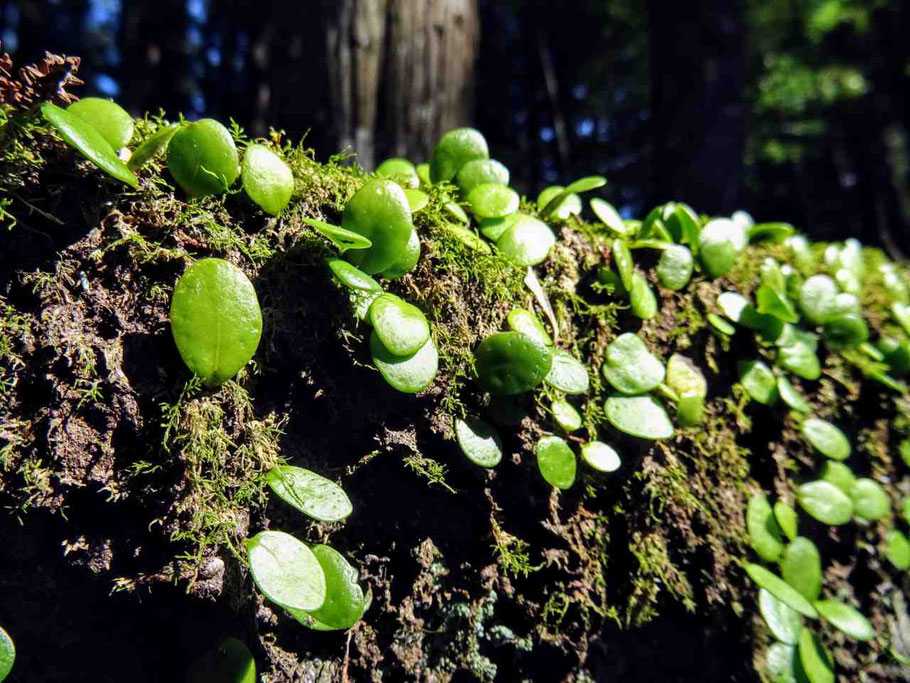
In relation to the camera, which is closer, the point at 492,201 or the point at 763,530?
the point at 492,201

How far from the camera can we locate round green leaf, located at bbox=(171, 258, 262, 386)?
0.84 m

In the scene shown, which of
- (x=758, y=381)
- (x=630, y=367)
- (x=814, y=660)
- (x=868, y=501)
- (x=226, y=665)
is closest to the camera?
(x=226, y=665)

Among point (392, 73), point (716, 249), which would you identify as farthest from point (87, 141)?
point (392, 73)

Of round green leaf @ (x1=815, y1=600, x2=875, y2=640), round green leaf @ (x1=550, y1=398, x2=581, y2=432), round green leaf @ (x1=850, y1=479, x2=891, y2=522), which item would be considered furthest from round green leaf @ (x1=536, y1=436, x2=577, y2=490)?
round green leaf @ (x1=850, y1=479, x2=891, y2=522)

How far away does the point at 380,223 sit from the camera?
0.98 m

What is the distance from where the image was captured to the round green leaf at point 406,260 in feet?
3.33

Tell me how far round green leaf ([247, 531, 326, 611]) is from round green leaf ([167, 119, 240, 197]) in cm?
58

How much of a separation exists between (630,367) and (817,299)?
Result: 732 millimetres

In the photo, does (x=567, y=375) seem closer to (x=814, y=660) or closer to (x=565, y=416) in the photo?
(x=565, y=416)

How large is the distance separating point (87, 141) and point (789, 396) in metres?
1.58

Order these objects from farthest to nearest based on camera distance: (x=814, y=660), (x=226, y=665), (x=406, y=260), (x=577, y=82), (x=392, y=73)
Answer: (x=577, y=82) < (x=392, y=73) < (x=814, y=660) < (x=406, y=260) < (x=226, y=665)

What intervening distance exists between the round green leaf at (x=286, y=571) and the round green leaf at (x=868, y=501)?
146cm

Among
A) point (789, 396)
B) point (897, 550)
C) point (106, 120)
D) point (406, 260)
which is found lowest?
point (897, 550)

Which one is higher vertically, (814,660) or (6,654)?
(6,654)
